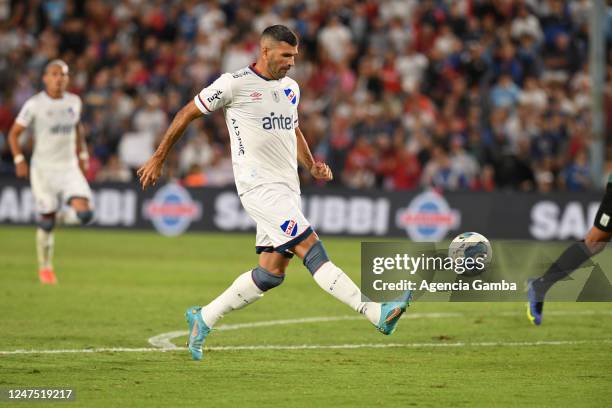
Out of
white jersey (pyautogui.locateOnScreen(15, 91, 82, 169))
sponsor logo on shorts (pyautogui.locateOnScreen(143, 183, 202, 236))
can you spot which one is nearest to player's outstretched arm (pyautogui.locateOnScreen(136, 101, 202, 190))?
white jersey (pyautogui.locateOnScreen(15, 91, 82, 169))

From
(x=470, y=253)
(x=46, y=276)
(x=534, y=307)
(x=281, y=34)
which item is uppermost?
(x=281, y=34)

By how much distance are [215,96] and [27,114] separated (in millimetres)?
7339

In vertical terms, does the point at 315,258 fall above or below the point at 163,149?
below

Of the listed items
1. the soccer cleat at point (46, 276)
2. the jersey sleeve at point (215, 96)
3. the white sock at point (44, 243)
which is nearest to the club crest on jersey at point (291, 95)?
the jersey sleeve at point (215, 96)

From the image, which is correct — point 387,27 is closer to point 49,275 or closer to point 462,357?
point 49,275

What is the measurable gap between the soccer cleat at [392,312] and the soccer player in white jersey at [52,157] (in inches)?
298

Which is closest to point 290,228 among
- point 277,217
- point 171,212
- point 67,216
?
point 277,217

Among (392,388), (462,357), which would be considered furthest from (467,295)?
(392,388)

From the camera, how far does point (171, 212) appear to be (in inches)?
951

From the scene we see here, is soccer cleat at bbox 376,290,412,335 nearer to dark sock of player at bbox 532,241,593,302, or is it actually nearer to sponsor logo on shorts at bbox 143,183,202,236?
dark sock of player at bbox 532,241,593,302

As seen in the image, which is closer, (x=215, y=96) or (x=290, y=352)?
(x=215, y=96)

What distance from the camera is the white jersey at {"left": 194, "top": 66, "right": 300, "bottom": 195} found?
8.98 meters

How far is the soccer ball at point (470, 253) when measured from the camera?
9.07 m

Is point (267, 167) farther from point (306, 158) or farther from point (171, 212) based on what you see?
point (171, 212)
